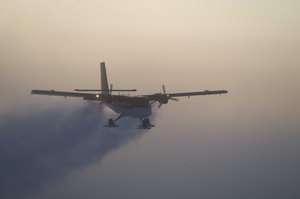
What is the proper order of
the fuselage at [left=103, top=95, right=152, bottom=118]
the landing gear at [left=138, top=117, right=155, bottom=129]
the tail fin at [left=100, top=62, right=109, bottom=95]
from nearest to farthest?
the landing gear at [left=138, top=117, right=155, bottom=129] < the fuselage at [left=103, top=95, right=152, bottom=118] < the tail fin at [left=100, top=62, right=109, bottom=95]

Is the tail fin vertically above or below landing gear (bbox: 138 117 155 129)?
above

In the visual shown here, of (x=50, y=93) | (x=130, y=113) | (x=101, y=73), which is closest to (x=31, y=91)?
(x=50, y=93)

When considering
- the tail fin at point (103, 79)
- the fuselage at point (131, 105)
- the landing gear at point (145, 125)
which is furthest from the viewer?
the tail fin at point (103, 79)

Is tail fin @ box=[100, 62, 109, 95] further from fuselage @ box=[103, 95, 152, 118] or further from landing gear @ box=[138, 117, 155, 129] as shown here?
landing gear @ box=[138, 117, 155, 129]

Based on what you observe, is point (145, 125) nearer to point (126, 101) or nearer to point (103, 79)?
point (126, 101)

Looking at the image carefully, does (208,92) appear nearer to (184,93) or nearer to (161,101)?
(184,93)

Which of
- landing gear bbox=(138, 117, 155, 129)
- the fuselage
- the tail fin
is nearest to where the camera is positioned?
landing gear bbox=(138, 117, 155, 129)

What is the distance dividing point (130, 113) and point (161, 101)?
629cm

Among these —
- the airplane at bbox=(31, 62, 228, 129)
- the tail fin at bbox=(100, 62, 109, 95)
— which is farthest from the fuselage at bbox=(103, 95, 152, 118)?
the tail fin at bbox=(100, 62, 109, 95)

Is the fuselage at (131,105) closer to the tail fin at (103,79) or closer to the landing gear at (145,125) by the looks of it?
the landing gear at (145,125)

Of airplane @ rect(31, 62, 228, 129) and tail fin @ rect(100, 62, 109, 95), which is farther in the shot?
tail fin @ rect(100, 62, 109, 95)

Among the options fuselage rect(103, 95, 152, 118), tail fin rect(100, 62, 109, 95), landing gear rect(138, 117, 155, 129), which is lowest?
landing gear rect(138, 117, 155, 129)

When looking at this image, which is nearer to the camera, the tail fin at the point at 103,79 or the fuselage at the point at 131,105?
the fuselage at the point at 131,105

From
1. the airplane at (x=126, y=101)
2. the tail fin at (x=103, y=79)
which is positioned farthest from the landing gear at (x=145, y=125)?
the tail fin at (x=103, y=79)
